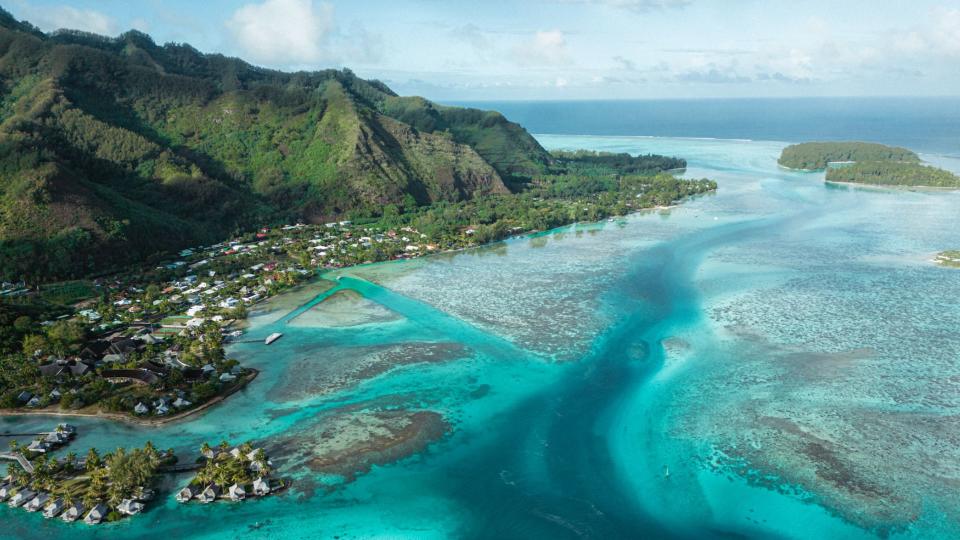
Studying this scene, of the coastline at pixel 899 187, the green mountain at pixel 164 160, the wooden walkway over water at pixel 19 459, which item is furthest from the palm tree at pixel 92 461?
the coastline at pixel 899 187

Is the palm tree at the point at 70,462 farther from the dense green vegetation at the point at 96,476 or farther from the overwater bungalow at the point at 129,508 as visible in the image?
the overwater bungalow at the point at 129,508

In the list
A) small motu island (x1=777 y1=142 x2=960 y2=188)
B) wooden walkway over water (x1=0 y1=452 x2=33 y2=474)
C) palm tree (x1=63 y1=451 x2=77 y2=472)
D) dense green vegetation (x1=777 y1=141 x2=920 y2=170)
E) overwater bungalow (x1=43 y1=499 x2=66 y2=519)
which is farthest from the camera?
dense green vegetation (x1=777 y1=141 x2=920 y2=170)

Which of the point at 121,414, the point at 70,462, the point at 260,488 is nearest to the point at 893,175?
the point at 260,488

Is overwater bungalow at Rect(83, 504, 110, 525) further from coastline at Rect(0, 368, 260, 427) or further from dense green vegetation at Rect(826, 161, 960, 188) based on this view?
dense green vegetation at Rect(826, 161, 960, 188)

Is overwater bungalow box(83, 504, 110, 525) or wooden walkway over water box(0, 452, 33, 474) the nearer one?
overwater bungalow box(83, 504, 110, 525)

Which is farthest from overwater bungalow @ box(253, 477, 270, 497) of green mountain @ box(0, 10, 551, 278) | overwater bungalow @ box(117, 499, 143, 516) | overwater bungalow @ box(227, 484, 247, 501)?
green mountain @ box(0, 10, 551, 278)

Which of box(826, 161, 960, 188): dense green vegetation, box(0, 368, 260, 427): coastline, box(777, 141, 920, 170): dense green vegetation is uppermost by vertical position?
box(777, 141, 920, 170): dense green vegetation

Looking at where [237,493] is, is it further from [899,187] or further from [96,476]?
[899,187]
